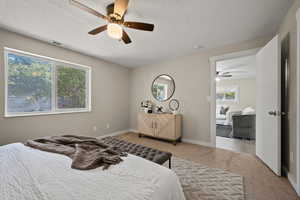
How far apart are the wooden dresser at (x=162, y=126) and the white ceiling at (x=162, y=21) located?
71.3 inches

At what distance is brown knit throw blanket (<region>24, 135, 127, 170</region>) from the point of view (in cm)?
102

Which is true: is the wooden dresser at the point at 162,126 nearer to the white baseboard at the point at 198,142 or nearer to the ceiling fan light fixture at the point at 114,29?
the white baseboard at the point at 198,142

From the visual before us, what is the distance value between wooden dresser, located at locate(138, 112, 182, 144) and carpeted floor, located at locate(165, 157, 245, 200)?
3.85ft

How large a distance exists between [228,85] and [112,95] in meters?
6.54

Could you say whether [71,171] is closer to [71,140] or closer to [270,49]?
[71,140]

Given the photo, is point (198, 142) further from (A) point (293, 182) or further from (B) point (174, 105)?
(A) point (293, 182)

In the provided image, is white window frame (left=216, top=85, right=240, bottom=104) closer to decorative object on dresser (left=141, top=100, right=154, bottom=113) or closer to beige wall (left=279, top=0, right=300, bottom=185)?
decorative object on dresser (left=141, top=100, right=154, bottom=113)

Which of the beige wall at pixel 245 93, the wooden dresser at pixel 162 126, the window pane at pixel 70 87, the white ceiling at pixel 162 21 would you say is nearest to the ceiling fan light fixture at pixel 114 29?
the white ceiling at pixel 162 21

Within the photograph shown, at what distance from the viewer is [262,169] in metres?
2.06

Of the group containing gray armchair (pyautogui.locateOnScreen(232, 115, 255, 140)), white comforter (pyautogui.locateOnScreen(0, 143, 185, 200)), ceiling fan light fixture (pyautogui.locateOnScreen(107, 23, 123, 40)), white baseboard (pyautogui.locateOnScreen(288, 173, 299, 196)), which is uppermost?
ceiling fan light fixture (pyautogui.locateOnScreen(107, 23, 123, 40))

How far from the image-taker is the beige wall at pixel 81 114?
7.60 ft

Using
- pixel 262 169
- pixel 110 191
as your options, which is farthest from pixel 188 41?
pixel 110 191

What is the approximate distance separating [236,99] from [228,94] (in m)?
0.48

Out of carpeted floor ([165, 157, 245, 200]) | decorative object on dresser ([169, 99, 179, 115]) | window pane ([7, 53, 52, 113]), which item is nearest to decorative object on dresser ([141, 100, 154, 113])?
decorative object on dresser ([169, 99, 179, 115])
